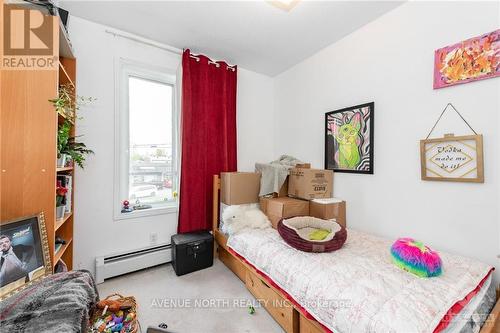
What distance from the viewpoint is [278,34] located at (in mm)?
2271

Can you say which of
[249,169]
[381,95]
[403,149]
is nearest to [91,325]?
[249,169]

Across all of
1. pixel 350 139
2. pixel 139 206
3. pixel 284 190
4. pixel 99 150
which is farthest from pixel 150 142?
pixel 350 139

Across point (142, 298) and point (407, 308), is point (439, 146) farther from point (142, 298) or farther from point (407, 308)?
point (142, 298)

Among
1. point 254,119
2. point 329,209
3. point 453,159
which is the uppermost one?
point 254,119

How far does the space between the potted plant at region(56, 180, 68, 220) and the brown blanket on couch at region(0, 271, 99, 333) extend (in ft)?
1.96

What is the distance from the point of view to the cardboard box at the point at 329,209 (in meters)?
2.15

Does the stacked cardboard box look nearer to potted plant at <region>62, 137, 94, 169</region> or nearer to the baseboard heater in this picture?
the baseboard heater

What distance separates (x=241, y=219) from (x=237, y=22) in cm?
199

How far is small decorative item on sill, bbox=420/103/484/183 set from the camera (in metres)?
1.44

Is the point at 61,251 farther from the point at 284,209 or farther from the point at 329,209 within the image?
the point at 329,209

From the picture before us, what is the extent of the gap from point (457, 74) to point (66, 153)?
9.76 ft

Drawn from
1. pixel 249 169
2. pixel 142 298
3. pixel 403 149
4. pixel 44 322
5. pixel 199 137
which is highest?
pixel 199 137

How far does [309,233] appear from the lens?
1920 millimetres

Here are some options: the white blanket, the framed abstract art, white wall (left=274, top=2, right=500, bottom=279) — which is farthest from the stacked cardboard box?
the framed abstract art
